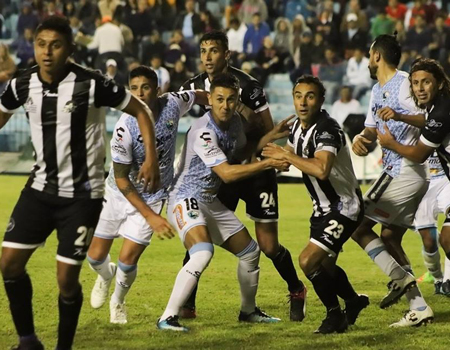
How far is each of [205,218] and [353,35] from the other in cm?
1549

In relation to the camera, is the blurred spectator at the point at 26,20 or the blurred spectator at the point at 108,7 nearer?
the blurred spectator at the point at 108,7

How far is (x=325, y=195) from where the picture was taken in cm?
764

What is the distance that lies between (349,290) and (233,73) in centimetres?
214

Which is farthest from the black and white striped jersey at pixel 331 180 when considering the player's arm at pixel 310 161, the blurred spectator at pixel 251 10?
the blurred spectator at pixel 251 10

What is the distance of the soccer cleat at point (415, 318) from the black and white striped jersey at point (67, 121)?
2833 mm

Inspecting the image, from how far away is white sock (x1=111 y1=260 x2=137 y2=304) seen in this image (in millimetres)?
7934

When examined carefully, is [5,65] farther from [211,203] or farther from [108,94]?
[108,94]

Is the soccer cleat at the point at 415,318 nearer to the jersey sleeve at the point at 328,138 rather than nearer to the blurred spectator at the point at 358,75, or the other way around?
the jersey sleeve at the point at 328,138

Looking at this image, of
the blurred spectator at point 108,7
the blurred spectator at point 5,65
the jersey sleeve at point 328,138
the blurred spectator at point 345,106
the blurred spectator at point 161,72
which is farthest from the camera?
the blurred spectator at point 108,7

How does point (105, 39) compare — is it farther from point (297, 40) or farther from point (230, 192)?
point (230, 192)

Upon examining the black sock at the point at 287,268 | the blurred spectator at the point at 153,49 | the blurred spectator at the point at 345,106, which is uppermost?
the blurred spectator at the point at 153,49

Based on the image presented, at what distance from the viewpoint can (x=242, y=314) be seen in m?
8.11

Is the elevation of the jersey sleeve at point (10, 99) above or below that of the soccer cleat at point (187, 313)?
above

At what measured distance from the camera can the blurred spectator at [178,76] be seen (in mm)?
Result: 21984
